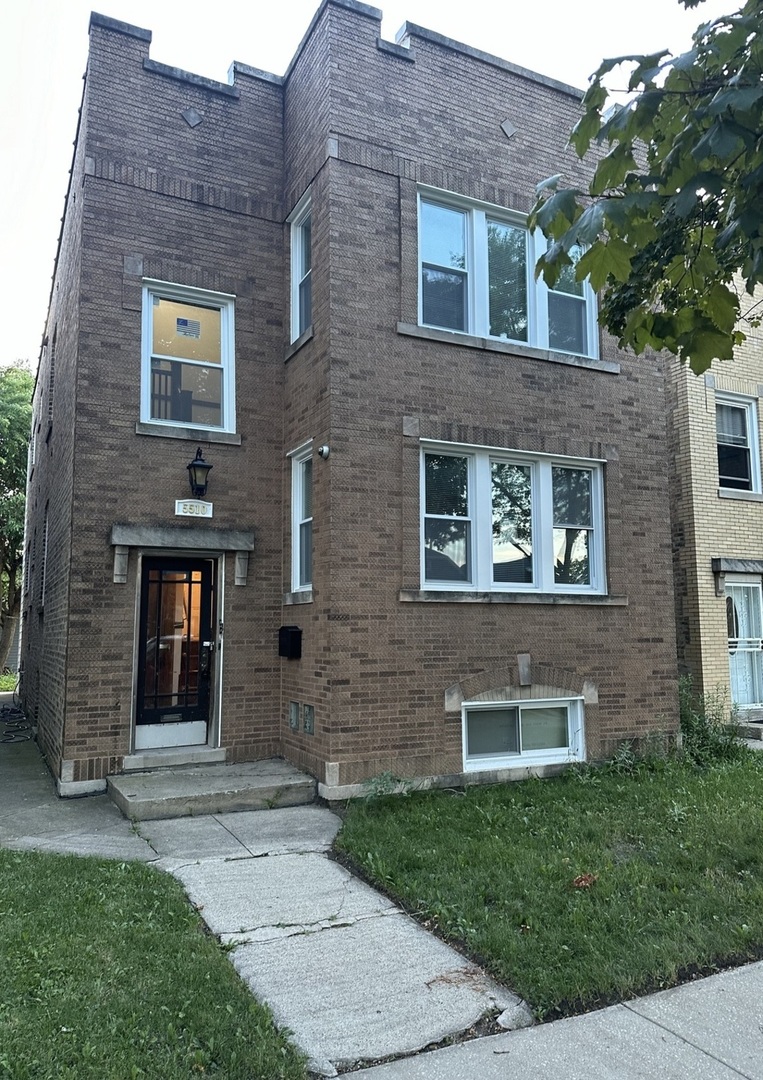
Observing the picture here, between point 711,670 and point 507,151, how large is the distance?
7564 mm

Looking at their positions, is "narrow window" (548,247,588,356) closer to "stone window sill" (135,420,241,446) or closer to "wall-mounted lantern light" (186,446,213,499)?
"stone window sill" (135,420,241,446)

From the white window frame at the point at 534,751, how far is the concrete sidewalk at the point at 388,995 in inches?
100

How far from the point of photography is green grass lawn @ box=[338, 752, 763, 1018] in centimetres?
407

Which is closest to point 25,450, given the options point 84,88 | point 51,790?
point 84,88

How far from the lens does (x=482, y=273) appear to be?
896 centimetres

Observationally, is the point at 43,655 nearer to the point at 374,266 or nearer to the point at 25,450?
the point at 374,266

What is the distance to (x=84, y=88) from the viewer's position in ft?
29.3

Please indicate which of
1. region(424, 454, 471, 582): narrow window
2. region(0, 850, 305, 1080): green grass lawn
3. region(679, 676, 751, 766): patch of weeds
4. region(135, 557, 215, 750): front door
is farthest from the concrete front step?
region(679, 676, 751, 766): patch of weeds

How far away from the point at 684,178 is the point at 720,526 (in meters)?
9.39

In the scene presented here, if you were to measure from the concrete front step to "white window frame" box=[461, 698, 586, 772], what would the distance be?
1.74 meters

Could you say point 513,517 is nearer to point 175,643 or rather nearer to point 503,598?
point 503,598

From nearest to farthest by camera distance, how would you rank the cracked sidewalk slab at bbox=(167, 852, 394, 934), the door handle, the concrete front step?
the cracked sidewalk slab at bbox=(167, 852, 394, 934) < the concrete front step < the door handle

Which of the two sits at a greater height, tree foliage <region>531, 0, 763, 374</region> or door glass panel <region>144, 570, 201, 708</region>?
tree foliage <region>531, 0, 763, 374</region>

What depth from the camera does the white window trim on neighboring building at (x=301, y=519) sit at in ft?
28.2
